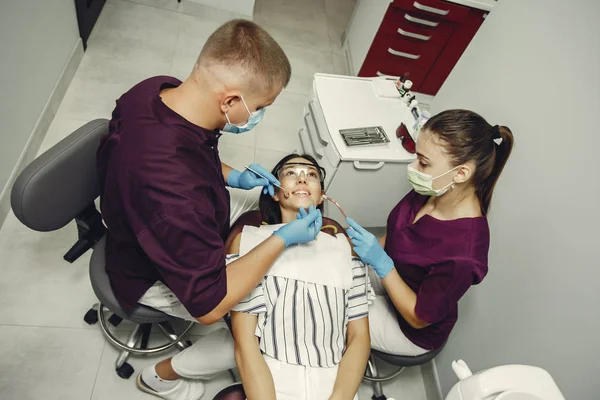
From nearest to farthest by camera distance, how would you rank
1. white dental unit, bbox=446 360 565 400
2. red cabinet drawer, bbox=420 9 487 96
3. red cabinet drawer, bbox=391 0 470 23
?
white dental unit, bbox=446 360 565 400, red cabinet drawer, bbox=391 0 470 23, red cabinet drawer, bbox=420 9 487 96

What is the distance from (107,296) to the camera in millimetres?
1283

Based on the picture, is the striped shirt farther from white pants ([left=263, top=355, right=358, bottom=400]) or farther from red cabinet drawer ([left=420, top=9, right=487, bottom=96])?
red cabinet drawer ([left=420, top=9, right=487, bottom=96])

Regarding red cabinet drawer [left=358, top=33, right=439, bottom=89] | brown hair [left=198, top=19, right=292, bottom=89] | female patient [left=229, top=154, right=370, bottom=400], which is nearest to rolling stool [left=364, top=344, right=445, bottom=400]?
female patient [left=229, top=154, right=370, bottom=400]

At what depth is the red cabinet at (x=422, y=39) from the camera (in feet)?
8.87

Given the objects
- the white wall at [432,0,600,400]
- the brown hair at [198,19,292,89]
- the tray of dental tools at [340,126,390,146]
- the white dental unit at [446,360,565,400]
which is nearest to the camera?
the white dental unit at [446,360,565,400]

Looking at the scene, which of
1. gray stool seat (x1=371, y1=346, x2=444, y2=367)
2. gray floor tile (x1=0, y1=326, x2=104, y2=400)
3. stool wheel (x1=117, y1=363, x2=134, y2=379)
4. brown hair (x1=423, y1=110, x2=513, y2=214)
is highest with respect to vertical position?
brown hair (x1=423, y1=110, x2=513, y2=214)

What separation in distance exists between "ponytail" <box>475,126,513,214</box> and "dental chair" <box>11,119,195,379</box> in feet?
3.90

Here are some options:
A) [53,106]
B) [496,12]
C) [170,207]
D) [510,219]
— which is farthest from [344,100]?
[53,106]

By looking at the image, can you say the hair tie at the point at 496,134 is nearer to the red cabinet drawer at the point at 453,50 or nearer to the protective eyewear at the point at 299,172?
the protective eyewear at the point at 299,172

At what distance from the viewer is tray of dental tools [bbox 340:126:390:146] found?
188 cm

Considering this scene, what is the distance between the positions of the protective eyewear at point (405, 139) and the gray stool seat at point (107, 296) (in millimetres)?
1319

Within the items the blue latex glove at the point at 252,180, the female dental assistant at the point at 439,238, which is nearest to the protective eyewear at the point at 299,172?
the blue latex glove at the point at 252,180

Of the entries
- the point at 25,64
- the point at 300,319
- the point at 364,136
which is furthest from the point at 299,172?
the point at 25,64

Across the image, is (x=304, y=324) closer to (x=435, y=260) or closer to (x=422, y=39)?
Result: (x=435, y=260)
